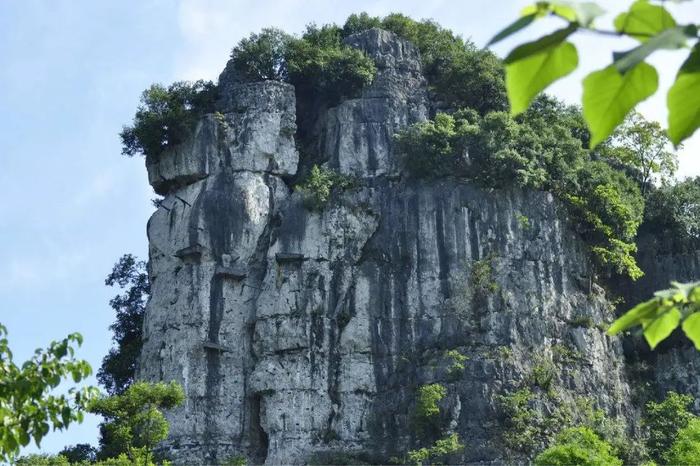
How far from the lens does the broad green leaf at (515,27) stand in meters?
1.05

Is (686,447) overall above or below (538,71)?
above

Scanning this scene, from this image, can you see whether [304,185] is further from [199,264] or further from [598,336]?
[598,336]

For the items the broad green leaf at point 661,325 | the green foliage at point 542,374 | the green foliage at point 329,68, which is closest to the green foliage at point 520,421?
the green foliage at point 542,374

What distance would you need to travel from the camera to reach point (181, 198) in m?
25.1

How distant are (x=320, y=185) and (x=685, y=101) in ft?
75.7

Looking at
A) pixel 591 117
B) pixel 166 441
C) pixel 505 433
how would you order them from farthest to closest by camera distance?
pixel 166 441, pixel 505 433, pixel 591 117

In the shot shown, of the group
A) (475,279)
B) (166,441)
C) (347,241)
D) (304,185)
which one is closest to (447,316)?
(475,279)

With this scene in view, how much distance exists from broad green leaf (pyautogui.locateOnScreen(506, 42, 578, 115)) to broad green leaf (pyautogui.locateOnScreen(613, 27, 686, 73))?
0.07 meters

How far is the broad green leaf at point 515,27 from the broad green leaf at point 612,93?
0.08m

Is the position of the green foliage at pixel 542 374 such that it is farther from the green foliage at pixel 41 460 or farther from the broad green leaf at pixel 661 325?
the broad green leaf at pixel 661 325

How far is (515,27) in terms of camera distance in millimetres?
1072

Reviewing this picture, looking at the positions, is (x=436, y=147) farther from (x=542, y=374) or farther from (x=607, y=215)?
(x=542, y=374)

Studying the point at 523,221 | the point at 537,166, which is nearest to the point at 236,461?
the point at 523,221

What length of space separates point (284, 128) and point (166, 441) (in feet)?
23.3
